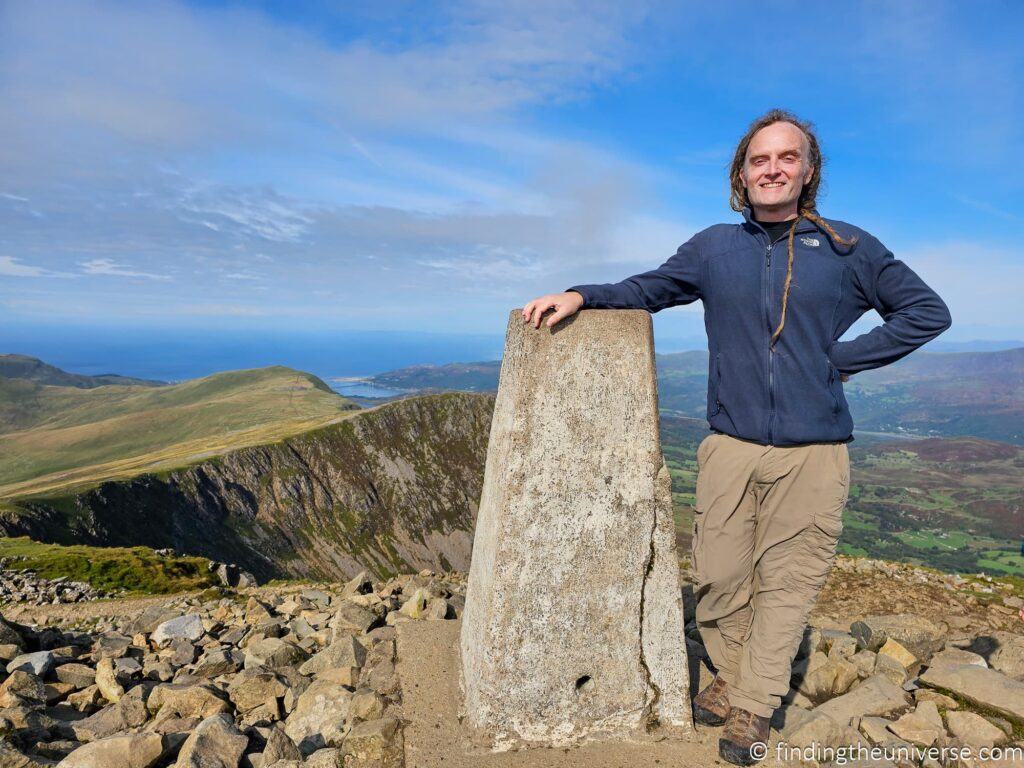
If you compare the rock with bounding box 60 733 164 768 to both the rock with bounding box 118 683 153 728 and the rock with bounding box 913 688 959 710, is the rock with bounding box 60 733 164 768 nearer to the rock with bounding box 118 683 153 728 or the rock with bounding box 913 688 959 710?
the rock with bounding box 118 683 153 728

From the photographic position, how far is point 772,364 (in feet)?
16.0

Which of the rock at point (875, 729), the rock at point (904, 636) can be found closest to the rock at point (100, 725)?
the rock at point (875, 729)

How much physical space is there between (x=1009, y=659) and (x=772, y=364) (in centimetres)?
621

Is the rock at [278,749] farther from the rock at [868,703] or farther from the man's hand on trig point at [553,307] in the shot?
the rock at [868,703]

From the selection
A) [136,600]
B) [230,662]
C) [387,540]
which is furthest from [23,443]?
[230,662]

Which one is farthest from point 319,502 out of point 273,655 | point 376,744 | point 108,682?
point 376,744

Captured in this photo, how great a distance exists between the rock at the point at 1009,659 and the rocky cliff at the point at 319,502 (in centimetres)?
6513

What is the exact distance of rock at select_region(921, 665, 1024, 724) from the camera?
5.95m

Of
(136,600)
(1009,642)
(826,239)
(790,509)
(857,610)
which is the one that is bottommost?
(136,600)

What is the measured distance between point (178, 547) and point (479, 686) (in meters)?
86.1

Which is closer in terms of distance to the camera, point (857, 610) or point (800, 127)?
point (800, 127)

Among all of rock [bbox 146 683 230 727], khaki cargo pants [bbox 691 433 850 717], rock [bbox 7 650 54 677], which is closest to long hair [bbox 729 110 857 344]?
khaki cargo pants [bbox 691 433 850 717]

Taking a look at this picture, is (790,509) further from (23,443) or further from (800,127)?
(23,443)

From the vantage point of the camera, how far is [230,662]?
7797 mm
